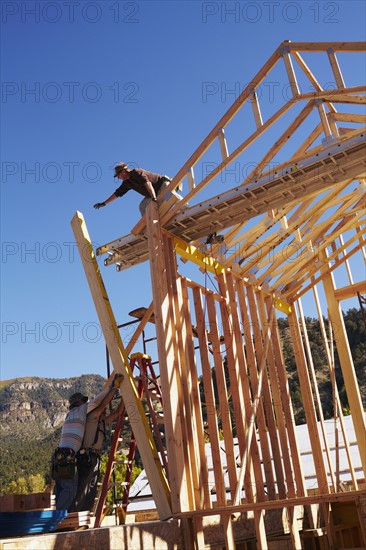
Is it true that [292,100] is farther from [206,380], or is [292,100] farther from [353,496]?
[353,496]

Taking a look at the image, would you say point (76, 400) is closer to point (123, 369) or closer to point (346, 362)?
point (123, 369)

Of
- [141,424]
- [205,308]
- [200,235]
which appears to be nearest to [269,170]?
[200,235]

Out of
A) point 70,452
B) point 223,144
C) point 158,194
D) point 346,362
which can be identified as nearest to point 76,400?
point 70,452

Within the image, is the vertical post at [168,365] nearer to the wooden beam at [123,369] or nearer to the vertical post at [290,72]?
the wooden beam at [123,369]

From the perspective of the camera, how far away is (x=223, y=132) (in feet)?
23.9

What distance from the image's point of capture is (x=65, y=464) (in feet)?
23.5

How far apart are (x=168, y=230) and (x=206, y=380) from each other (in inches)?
87.4

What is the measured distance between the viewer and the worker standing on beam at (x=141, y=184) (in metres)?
7.60

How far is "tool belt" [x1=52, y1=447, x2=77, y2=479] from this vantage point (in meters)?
7.15

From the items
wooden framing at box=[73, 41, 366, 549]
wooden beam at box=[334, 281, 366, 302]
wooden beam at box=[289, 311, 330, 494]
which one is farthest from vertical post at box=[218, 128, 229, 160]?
wooden beam at box=[334, 281, 366, 302]

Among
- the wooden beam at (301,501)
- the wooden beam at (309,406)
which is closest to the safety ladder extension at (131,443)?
the wooden beam at (301,501)

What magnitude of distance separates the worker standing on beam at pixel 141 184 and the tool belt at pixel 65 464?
347 centimetres

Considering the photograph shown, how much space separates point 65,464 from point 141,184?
401 centimetres

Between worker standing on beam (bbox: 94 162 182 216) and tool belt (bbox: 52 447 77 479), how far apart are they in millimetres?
3474
